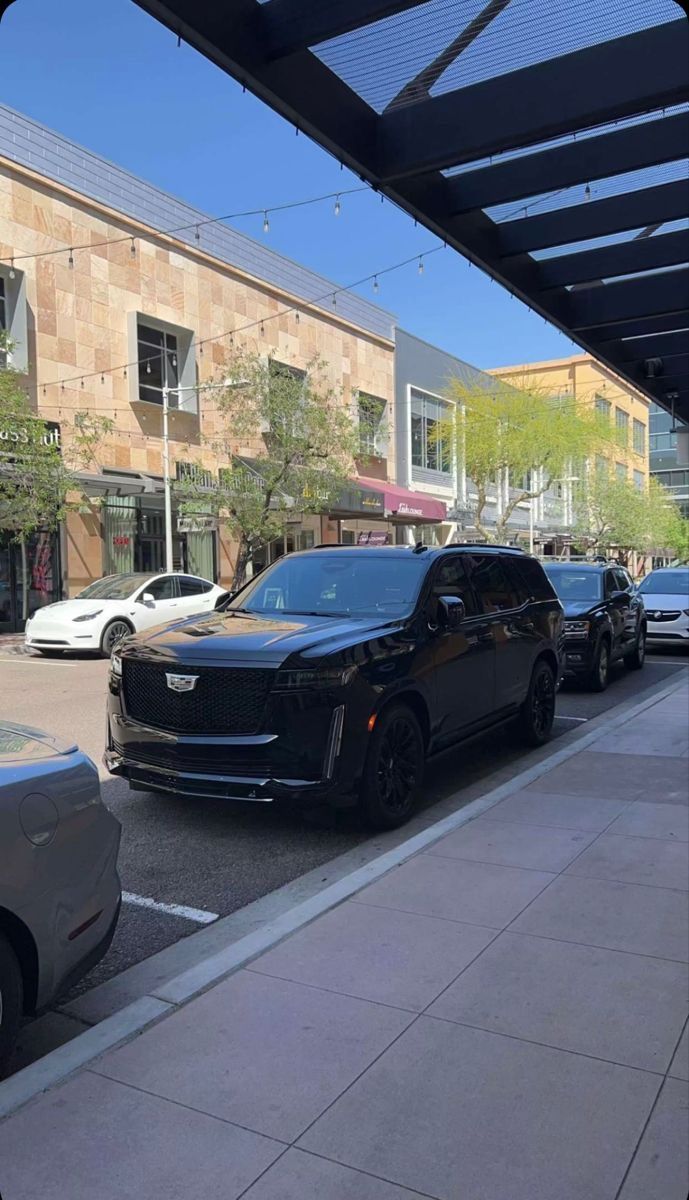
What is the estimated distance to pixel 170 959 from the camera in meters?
3.96

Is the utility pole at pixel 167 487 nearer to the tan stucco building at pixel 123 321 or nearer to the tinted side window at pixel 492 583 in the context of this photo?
the tan stucco building at pixel 123 321

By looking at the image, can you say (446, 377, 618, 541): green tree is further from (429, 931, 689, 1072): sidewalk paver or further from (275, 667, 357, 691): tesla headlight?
(429, 931, 689, 1072): sidewalk paver

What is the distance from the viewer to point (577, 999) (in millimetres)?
3400

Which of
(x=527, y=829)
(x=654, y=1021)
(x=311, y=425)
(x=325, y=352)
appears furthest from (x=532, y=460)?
(x=654, y=1021)

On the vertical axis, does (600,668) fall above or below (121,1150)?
above

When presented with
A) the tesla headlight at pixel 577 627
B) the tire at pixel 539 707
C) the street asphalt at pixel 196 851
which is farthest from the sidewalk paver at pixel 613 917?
the tesla headlight at pixel 577 627

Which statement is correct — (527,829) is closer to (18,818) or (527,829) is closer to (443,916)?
(443,916)

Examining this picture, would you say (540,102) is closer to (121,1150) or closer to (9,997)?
(9,997)

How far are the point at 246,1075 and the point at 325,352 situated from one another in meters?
31.1

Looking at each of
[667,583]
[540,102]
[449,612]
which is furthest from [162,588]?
[540,102]

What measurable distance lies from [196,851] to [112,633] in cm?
1114

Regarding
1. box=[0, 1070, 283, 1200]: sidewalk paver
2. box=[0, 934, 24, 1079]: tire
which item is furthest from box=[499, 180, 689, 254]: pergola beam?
box=[0, 1070, 283, 1200]: sidewalk paver

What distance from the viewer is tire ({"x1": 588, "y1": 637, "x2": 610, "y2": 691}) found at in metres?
12.0

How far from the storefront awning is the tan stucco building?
88 centimetres
